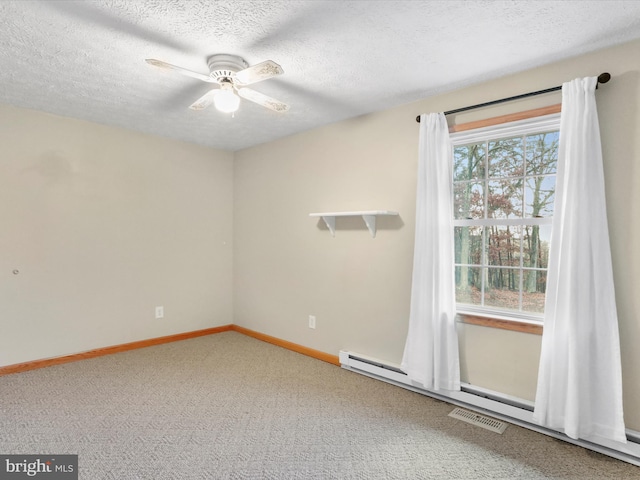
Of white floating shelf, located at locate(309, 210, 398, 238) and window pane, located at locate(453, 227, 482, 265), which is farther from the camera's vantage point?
white floating shelf, located at locate(309, 210, 398, 238)

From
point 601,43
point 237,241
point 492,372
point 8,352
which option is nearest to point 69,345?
point 8,352

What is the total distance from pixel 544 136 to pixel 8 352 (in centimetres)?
449

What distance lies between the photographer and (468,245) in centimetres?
272

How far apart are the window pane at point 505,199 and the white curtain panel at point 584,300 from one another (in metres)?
0.39

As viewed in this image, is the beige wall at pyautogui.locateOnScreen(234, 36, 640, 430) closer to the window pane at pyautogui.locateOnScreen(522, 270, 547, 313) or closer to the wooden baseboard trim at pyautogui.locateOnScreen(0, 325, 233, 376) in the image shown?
the window pane at pyautogui.locateOnScreen(522, 270, 547, 313)

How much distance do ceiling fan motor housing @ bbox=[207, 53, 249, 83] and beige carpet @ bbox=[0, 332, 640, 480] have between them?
215 cm

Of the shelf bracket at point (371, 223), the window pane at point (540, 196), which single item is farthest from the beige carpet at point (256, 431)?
the window pane at point (540, 196)

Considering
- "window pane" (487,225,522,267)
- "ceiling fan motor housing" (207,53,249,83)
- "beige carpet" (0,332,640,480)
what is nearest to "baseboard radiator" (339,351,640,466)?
"beige carpet" (0,332,640,480)

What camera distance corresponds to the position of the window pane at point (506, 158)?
248 centimetres

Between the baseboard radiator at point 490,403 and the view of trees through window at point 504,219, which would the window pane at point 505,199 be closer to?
the view of trees through window at point 504,219

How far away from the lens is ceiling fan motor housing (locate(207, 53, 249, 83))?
6.96 ft

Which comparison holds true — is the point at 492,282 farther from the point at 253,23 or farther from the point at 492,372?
the point at 253,23

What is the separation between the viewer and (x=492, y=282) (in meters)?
2.60

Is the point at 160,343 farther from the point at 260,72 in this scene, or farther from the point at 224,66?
the point at 260,72
